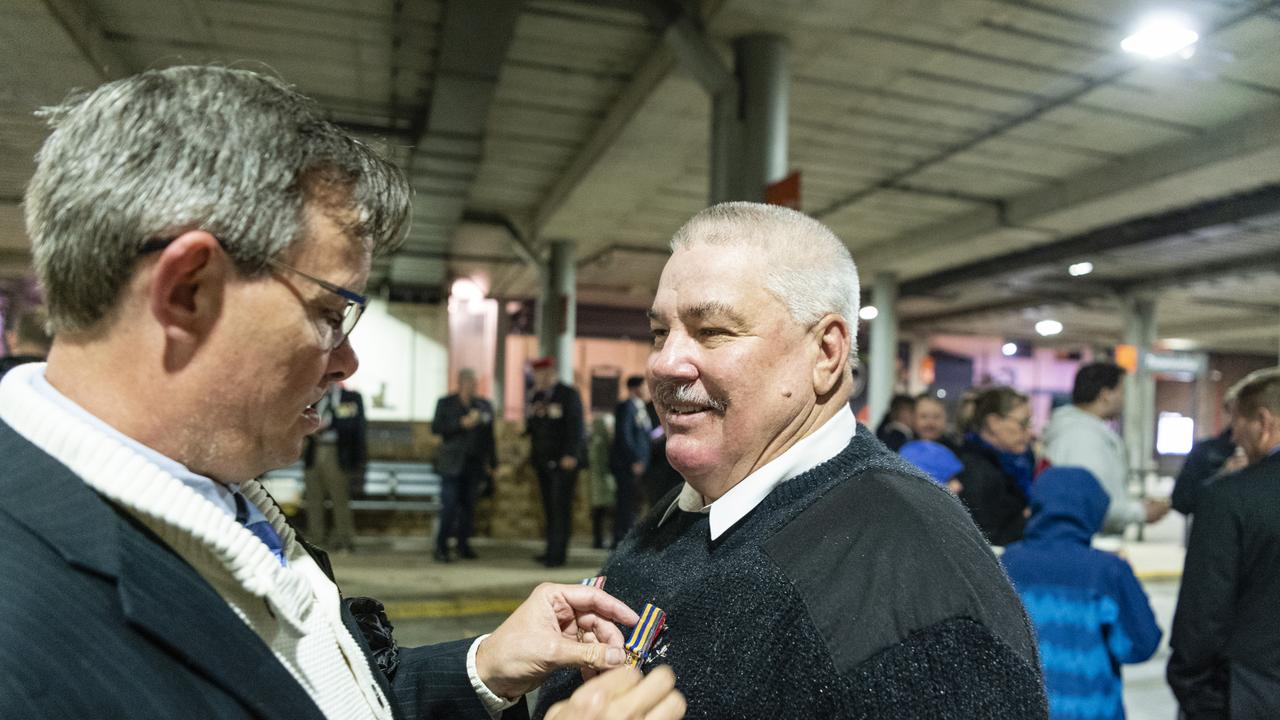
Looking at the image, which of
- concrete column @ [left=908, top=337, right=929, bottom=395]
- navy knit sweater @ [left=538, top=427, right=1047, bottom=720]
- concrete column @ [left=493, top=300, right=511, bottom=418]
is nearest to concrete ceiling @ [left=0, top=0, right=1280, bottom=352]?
navy knit sweater @ [left=538, top=427, right=1047, bottom=720]

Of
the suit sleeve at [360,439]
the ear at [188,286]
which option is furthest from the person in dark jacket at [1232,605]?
the suit sleeve at [360,439]

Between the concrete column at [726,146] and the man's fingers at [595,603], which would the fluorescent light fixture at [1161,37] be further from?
the man's fingers at [595,603]

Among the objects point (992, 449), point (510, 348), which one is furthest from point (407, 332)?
point (992, 449)

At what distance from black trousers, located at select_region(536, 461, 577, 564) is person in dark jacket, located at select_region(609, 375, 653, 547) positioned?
55 centimetres

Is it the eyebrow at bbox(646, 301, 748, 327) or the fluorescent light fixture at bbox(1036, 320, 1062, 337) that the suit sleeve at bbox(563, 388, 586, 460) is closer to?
the eyebrow at bbox(646, 301, 748, 327)

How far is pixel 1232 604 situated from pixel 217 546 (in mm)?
2789

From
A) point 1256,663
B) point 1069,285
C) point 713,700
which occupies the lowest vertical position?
point 1256,663

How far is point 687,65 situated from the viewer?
557 cm

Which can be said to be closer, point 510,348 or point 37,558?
point 37,558

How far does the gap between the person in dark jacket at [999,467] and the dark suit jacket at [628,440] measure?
12.9 feet

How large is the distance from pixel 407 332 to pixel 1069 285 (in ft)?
41.1

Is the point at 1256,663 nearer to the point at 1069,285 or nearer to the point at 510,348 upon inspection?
the point at 1069,285

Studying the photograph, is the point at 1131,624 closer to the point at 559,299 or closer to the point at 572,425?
the point at 572,425

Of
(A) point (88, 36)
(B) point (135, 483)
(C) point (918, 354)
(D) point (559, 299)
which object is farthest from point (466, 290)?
(B) point (135, 483)
